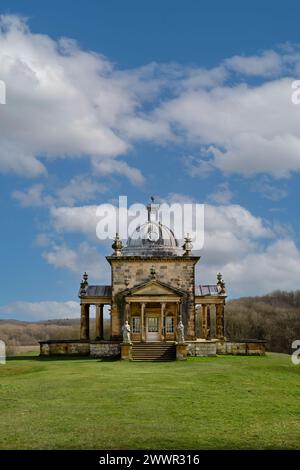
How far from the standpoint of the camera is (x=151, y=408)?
1814 centimetres

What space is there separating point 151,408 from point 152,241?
3151cm

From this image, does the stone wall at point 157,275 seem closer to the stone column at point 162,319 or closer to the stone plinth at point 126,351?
the stone column at point 162,319

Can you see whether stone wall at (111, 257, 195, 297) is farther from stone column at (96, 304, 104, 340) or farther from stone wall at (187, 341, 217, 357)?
stone wall at (187, 341, 217, 357)

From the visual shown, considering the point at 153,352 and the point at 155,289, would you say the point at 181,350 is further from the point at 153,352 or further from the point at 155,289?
the point at 155,289

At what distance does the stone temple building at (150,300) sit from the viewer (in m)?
44.2

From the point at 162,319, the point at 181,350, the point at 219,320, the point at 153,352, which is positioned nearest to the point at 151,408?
the point at 181,350

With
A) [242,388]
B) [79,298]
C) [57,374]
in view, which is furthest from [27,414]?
[79,298]

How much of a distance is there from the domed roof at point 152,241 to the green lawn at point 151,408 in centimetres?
1876

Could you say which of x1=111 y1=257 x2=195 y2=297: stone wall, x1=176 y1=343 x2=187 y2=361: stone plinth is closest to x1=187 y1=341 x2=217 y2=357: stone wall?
x1=176 y1=343 x2=187 y2=361: stone plinth

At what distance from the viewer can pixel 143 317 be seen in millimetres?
44031

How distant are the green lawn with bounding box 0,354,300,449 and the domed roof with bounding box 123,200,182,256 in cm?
1876

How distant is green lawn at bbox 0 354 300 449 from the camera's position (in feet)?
45.1

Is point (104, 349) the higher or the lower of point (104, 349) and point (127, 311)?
the lower
